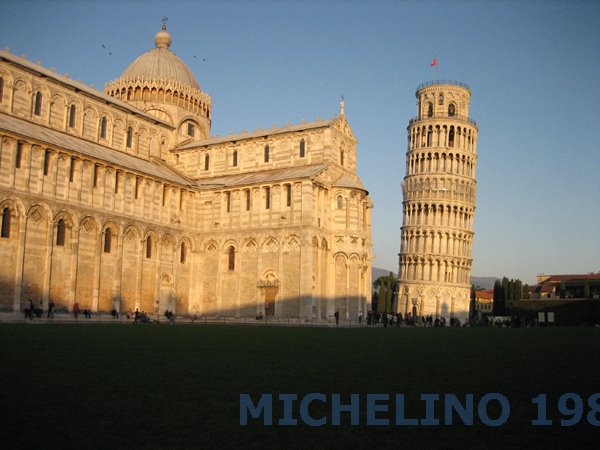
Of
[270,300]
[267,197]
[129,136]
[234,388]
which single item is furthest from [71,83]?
[234,388]

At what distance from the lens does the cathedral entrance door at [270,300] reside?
50.0 metres

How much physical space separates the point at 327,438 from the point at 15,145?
1509 inches

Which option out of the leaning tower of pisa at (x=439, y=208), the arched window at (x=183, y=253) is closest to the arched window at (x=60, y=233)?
the arched window at (x=183, y=253)

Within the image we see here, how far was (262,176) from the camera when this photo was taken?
53.5 m

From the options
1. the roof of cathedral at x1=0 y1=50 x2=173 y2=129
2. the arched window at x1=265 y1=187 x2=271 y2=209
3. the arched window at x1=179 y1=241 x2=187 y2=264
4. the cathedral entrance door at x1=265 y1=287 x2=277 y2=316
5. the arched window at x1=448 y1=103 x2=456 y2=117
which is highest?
the arched window at x1=448 y1=103 x2=456 y2=117

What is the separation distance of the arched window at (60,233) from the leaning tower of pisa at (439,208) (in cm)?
5586

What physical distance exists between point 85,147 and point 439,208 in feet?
186

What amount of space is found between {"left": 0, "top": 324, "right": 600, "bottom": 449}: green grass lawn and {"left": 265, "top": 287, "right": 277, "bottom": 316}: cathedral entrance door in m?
31.2

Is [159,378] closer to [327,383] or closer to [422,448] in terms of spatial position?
[327,383]

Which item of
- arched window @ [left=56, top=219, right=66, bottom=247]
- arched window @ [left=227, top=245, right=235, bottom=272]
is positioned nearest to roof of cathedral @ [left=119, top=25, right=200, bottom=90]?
arched window @ [left=227, top=245, right=235, bottom=272]

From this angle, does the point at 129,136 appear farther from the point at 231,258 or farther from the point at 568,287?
the point at 568,287

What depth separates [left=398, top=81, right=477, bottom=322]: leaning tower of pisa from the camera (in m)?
89.3

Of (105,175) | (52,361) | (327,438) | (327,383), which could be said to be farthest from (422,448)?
(105,175)

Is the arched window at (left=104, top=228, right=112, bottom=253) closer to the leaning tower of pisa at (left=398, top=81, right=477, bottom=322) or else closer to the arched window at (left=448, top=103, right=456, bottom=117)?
the leaning tower of pisa at (left=398, top=81, right=477, bottom=322)
